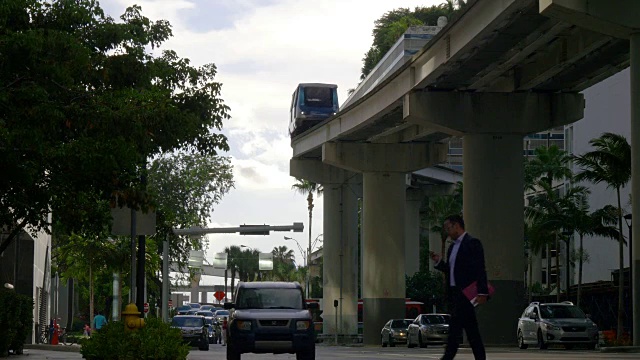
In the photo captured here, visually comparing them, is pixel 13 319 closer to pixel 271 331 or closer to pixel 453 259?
pixel 271 331

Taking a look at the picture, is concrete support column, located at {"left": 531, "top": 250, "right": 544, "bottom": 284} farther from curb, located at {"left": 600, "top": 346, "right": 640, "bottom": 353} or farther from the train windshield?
curb, located at {"left": 600, "top": 346, "right": 640, "bottom": 353}

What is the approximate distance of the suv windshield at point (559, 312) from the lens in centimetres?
4491

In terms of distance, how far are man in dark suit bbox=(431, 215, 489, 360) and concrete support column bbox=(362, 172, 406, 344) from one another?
51531 mm

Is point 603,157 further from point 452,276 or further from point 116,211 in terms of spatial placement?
point 452,276

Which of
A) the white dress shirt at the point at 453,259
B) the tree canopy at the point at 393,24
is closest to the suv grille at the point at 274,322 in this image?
the white dress shirt at the point at 453,259

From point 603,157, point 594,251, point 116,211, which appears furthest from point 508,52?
point 594,251

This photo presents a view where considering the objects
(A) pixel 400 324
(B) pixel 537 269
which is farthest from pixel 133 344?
(B) pixel 537 269

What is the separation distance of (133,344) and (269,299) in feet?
25.9

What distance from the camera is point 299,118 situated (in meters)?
78.8

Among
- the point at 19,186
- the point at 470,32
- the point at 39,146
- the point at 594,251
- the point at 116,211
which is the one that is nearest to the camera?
the point at 39,146

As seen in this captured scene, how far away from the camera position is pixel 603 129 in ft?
271

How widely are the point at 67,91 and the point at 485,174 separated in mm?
28953

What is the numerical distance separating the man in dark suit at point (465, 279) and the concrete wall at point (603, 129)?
60.7 metres

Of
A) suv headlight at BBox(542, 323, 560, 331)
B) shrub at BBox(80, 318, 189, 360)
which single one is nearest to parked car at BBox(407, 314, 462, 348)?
suv headlight at BBox(542, 323, 560, 331)
